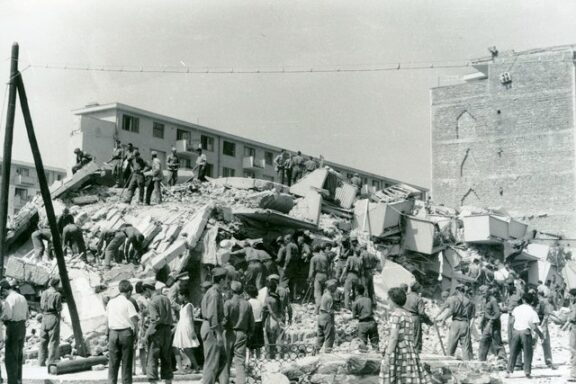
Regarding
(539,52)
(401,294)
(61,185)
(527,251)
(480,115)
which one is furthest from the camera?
(480,115)

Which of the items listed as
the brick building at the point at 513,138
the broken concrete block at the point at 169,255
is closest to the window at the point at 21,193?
the brick building at the point at 513,138

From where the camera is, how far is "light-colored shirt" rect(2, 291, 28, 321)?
9.05 meters

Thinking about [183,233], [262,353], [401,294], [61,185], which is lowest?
[262,353]

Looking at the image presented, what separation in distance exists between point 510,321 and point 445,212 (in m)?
17.7

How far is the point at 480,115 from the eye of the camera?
1793 inches

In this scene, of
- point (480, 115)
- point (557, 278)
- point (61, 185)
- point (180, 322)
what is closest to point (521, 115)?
point (480, 115)

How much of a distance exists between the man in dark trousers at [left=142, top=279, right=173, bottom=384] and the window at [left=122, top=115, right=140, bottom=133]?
3947 centimetres

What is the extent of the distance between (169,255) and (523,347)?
797cm

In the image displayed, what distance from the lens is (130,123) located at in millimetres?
48219

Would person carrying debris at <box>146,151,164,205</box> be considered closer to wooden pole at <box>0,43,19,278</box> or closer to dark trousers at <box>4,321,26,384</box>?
wooden pole at <box>0,43,19,278</box>

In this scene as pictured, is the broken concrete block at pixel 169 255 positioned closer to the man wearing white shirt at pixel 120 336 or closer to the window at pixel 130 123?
the man wearing white shirt at pixel 120 336

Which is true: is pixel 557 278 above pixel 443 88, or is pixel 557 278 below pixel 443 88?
below

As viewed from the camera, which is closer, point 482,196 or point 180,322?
point 180,322

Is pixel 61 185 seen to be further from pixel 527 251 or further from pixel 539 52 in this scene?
pixel 539 52
